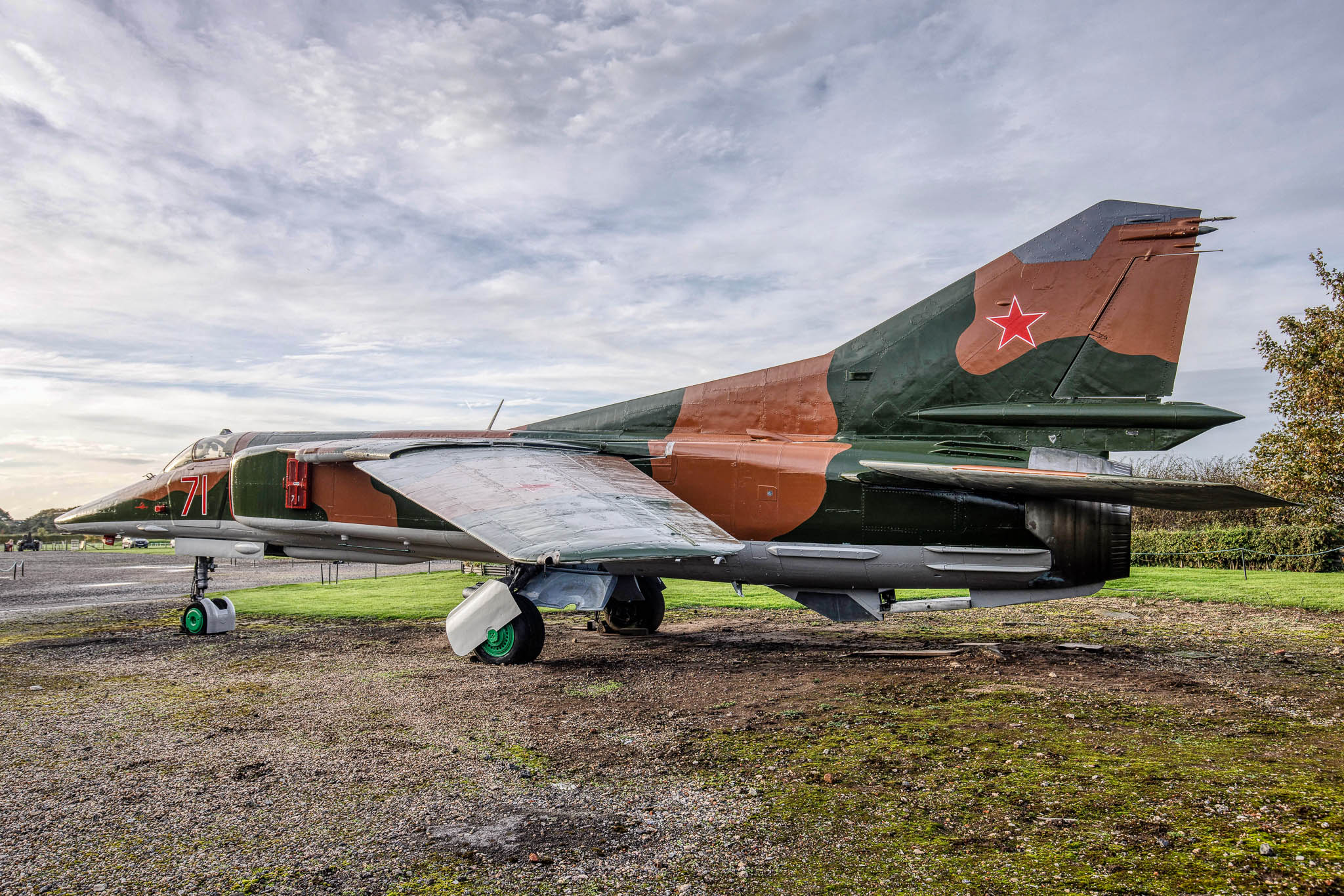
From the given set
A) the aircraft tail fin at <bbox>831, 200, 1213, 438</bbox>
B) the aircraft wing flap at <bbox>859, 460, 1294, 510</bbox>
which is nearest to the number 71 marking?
the aircraft tail fin at <bbox>831, 200, 1213, 438</bbox>

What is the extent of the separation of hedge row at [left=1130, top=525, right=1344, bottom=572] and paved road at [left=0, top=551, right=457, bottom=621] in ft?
77.7

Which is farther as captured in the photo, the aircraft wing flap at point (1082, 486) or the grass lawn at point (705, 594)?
the grass lawn at point (705, 594)

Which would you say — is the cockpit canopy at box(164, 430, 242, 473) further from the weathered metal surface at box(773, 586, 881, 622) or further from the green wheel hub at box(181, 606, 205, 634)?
the weathered metal surface at box(773, 586, 881, 622)

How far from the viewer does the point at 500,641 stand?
9039 mm

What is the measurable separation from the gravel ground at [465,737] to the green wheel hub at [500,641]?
234 millimetres

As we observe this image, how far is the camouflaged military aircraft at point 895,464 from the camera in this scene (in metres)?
8.14

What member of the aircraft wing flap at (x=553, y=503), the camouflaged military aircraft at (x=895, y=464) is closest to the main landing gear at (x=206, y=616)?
the camouflaged military aircraft at (x=895, y=464)

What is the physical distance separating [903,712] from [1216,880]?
325 centimetres

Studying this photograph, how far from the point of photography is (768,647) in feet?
34.1

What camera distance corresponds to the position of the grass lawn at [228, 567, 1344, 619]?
47.3ft

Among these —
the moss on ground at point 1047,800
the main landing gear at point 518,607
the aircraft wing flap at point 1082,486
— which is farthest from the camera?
the main landing gear at point 518,607

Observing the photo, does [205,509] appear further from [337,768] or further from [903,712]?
[903,712]

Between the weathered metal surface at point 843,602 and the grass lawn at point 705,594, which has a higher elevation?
the weathered metal surface at point 843,602

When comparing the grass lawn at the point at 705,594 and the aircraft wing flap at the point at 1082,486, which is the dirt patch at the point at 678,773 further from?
the grass lawn at the point at 705,594
